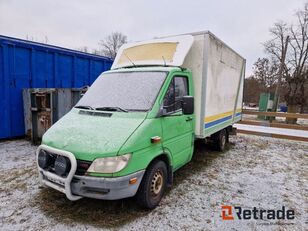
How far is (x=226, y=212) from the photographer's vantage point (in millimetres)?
3281

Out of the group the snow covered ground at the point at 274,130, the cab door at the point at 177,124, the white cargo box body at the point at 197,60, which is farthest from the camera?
the snow covered ground at the point at 274,130

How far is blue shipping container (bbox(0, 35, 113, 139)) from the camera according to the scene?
21.1 feet

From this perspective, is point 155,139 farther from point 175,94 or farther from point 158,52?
point 158,52

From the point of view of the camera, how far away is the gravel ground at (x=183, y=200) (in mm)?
2910

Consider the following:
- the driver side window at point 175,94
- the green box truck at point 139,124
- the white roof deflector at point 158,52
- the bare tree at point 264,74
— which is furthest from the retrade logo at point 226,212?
the bare tree at point 264,74

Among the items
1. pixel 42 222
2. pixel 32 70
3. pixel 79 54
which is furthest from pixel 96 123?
pixel 79 54

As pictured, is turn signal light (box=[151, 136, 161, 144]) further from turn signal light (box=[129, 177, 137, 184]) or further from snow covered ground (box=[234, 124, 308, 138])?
snow covered ground (box=[234, 124, 308, 138])

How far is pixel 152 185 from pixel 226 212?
1257mm

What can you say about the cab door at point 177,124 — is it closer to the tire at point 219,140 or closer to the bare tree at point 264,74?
the tire at point 219,140

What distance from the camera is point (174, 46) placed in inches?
164

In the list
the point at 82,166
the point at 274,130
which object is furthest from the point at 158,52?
the point at 274,130

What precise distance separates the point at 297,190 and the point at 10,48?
8.44m

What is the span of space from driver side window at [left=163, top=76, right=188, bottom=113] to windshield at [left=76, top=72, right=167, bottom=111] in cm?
21

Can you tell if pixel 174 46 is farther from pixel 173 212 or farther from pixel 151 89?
pixel 173 212
